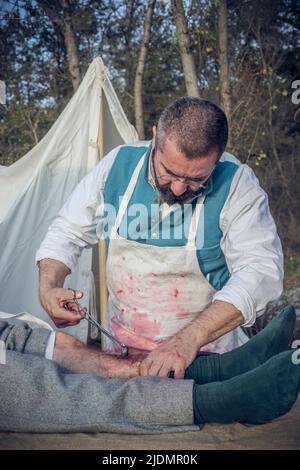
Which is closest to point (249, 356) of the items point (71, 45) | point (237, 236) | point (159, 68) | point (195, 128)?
point (237, 236)

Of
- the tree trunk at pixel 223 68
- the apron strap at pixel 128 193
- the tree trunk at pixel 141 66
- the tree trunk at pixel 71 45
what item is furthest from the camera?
the tree trunk at pixel 71 45

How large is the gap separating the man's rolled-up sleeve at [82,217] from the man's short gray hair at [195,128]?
0.53 m

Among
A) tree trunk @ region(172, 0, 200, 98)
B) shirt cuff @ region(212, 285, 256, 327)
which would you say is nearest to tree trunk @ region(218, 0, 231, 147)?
tree trunk @ region(172, 0, 200, 98)

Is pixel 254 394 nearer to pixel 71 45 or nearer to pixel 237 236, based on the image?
pixel 237 236

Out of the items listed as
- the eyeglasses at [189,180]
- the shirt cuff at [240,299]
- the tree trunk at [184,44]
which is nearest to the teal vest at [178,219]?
the eyeglasses at [189,180]

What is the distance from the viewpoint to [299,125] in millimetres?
8977

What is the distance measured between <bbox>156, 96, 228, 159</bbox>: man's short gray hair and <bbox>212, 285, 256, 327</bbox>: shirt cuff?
0.54 metres

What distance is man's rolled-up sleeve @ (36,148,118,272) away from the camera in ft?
10.1

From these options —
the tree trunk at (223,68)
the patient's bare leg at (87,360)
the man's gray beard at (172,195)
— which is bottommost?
the patient's bare leg at (87,360)

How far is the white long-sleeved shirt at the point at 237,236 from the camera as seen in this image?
104 inches

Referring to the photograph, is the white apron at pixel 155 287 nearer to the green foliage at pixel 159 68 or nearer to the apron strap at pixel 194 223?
the apron strap at pixel 194 223

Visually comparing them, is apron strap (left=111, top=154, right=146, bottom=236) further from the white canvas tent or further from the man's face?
the white canvas tent

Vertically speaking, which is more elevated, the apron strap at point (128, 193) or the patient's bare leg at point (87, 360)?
the apron strap at point (128, 193)
